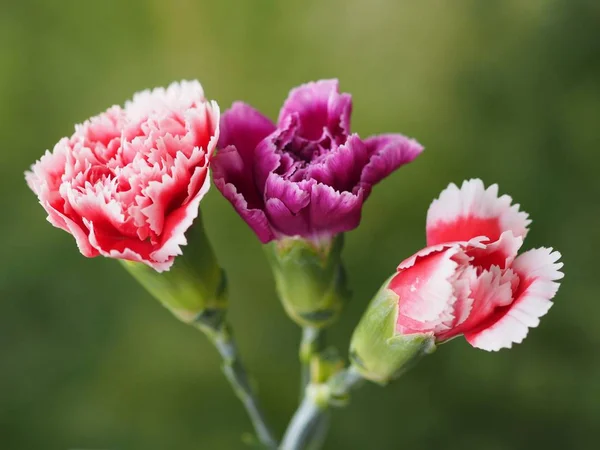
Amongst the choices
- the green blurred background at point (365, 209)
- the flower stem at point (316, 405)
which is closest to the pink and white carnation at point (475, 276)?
the flower stem at point (316, 405)

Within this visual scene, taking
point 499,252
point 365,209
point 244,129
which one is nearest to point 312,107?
point 244,129

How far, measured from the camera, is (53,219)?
37 cm

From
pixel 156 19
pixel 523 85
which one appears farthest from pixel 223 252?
pixel 523 85

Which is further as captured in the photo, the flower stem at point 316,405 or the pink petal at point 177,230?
the flower stem at point 316,405

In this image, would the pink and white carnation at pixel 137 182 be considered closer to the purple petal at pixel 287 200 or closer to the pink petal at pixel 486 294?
the purple petal at pixel 287 200

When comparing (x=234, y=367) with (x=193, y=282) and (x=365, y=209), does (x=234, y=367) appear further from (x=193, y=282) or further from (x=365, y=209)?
(x=365, y=209)

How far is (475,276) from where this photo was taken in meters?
0.37

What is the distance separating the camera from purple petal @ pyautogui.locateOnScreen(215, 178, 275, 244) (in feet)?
1.25

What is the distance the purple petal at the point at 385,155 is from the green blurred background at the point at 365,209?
435mm

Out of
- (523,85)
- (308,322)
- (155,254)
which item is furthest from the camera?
(523,85)

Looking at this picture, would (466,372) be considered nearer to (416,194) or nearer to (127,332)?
(416,194)

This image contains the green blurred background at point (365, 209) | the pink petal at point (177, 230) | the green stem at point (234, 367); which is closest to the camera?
the pink petal at point (177, 230)

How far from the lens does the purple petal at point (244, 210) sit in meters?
0.38

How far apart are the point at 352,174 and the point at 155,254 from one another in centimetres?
12
